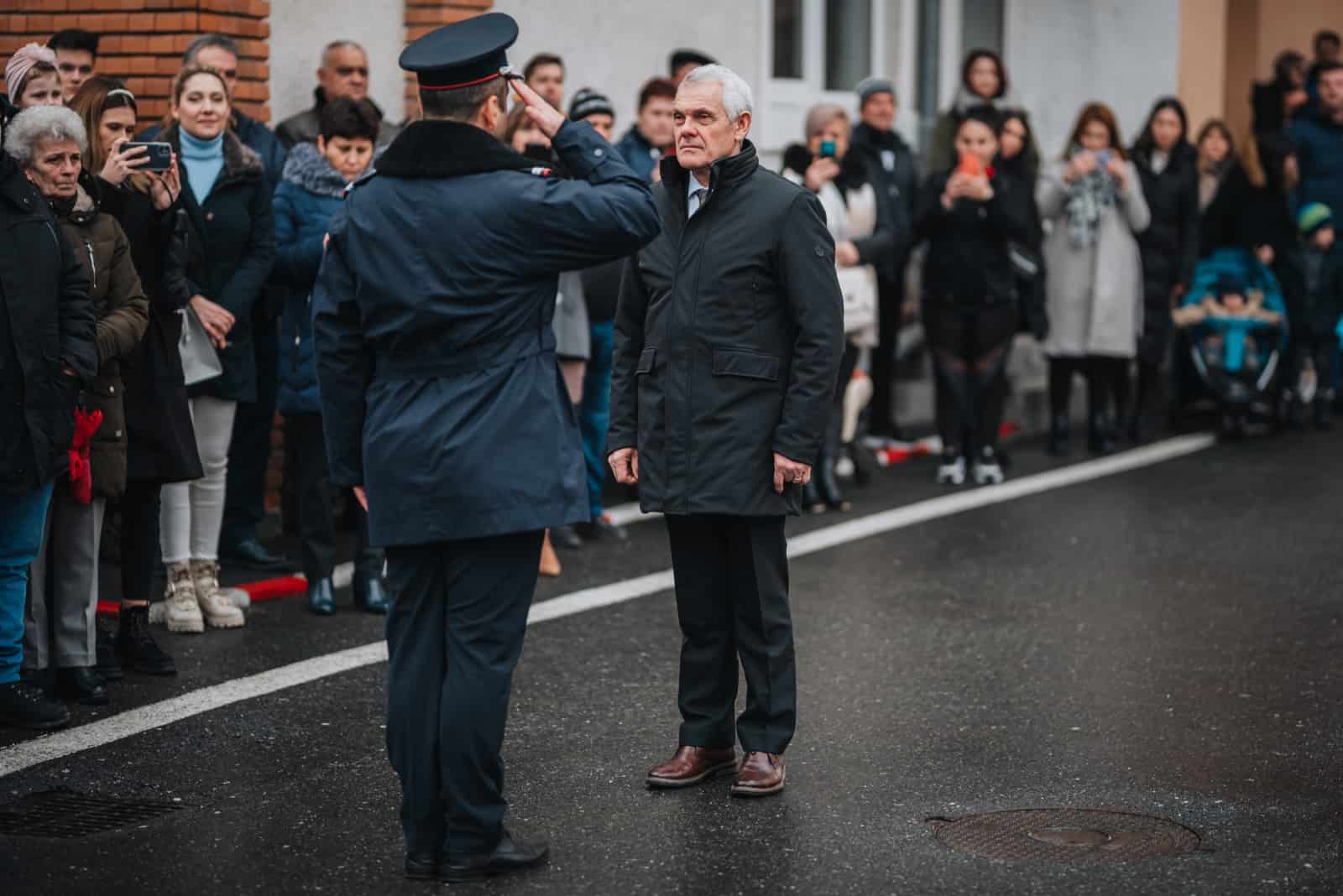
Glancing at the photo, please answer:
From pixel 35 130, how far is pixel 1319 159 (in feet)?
32.9

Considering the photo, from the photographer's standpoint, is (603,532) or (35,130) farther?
(603,532)

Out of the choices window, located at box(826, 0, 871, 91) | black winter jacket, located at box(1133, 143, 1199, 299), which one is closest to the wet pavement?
black winter jacket, located at box(1133, 143, 1199, 299)

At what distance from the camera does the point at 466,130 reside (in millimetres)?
4953

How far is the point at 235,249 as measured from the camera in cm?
840

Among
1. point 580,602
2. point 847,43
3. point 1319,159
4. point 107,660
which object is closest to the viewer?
point 107,660

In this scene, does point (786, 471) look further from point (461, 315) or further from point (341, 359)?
point (341, 359)

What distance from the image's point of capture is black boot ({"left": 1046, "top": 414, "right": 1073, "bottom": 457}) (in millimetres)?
13039

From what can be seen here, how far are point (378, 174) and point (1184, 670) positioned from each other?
3559 millimetres

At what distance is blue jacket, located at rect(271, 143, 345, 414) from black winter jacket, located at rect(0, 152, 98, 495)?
172cm

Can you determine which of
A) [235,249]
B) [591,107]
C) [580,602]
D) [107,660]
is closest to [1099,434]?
[591,107]

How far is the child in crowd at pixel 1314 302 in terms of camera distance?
14.2m

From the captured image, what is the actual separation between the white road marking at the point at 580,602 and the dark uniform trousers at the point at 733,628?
1653mm

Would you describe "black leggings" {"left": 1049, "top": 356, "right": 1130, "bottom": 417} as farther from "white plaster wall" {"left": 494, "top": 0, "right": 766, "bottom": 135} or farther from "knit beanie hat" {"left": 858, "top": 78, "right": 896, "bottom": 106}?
"white plaster wall" {"left": 494, "top": 0, "right": 766, "bottom": 135}

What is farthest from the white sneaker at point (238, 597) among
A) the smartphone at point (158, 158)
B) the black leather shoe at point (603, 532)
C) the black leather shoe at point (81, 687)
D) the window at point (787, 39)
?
the window at point (787, 39)
